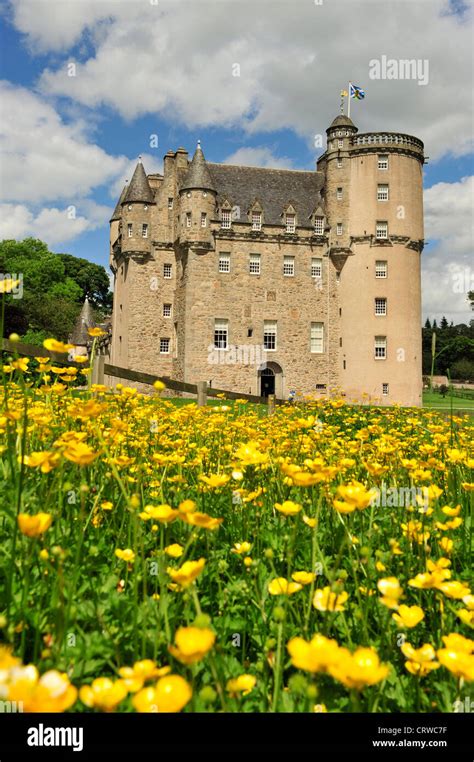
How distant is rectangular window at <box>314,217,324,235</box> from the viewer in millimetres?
36562

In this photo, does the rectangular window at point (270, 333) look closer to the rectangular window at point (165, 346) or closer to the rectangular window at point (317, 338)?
the rectangular window at point (317, 338)

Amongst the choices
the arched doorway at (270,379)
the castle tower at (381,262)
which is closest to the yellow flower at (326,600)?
the arched doorway at (270,379)

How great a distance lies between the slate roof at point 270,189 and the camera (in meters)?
36.5

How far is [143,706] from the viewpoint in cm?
103

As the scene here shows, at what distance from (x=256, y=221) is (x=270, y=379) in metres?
11.0

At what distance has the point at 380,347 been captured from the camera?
35.7 metres

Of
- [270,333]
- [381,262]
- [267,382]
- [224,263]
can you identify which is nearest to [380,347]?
[381,262]

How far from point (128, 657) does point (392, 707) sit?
0.98m

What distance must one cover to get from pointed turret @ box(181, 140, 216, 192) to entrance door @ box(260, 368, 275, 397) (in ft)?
42.4

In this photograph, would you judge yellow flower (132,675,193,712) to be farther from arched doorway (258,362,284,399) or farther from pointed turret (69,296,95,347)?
pointed turret (69,296,95,347)

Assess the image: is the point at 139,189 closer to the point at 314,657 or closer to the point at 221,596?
the point at 221,596

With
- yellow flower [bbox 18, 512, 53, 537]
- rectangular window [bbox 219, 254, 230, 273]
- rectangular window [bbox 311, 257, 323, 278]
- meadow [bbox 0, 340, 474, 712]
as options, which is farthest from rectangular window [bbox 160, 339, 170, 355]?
yellow flower [bbox 18, 512, 53, 537]
